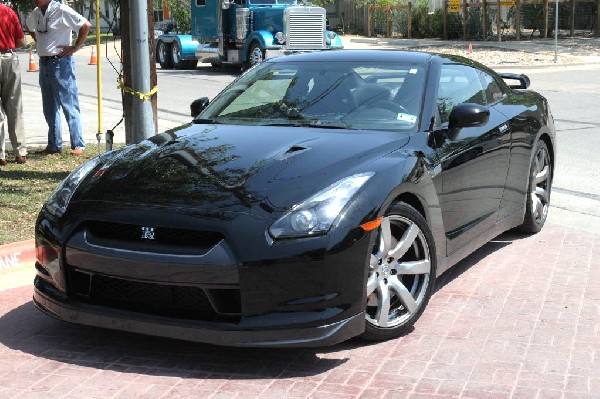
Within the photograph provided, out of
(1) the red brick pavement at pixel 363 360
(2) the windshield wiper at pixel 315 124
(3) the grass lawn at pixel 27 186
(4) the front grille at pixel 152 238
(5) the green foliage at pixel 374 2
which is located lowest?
(1) the red brick pavement at pixel 363 360

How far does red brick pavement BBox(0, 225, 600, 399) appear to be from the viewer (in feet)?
14.5

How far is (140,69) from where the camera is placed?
8.81 meters

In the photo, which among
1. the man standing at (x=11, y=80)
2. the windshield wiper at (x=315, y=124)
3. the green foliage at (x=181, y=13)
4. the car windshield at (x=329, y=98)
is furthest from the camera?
the green foliage at (x=181, y=13)

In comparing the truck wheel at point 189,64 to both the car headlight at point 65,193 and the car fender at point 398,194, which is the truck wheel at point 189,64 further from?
the car fender at point 398,194

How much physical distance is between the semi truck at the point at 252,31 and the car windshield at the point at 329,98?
19.2 meters

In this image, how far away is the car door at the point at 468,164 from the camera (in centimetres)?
583

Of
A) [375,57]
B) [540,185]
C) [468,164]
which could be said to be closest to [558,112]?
[540,185]

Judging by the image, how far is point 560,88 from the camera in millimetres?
20438

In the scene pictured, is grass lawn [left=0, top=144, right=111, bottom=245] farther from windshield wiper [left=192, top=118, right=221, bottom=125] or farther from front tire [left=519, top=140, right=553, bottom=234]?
front tire [left=519, top=140, right=553, bottom=234]

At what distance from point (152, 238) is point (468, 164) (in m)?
2.32

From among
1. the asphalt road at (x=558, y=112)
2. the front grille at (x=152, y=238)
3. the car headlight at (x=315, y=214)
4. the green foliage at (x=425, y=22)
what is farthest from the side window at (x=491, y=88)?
the green foliage at (x=425, y=22)

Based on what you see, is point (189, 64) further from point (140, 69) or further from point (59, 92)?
point (140, 69)

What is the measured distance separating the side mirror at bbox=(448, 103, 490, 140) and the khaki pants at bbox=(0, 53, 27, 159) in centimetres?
572

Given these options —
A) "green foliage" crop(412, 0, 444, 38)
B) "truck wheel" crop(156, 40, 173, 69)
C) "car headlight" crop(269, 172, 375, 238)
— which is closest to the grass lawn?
"car headlight" crop(269, 172, 375, 238)
